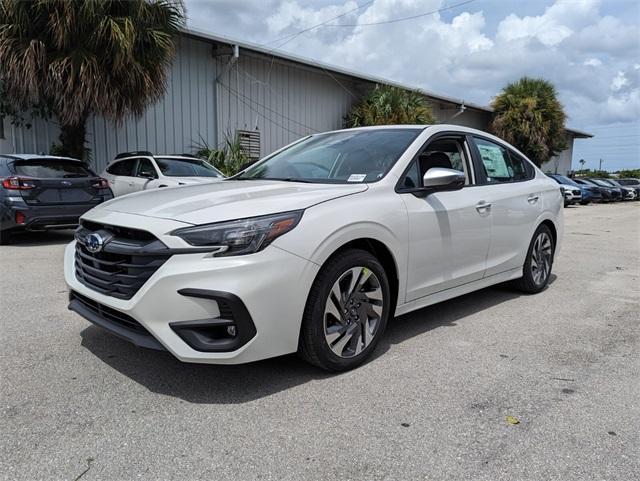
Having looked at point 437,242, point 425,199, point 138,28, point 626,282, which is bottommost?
point 626,282

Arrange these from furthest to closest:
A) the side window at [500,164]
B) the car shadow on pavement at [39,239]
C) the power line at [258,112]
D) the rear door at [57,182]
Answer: the power line at [258,112], the car shadow on pavement at [39,239], the rear door at [57,182], the side window at [500,164]

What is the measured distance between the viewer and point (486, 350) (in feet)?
12.5

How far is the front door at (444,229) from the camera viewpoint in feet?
12.2

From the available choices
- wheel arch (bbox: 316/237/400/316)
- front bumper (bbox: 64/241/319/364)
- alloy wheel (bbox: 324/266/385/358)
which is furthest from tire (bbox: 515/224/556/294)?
front bumper (bbox: 64/241/319/364)

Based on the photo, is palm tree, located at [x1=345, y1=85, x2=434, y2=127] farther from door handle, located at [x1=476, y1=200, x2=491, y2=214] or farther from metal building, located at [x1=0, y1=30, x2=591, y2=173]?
door handle, located at [x1=476, y1=200, x2=491, y2=214]

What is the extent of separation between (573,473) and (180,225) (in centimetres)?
223

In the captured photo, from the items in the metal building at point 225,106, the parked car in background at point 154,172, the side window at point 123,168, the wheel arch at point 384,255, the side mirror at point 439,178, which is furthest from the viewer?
the metal building at point 225,106

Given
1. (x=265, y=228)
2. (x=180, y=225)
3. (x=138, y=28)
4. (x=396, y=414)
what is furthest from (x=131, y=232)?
(x=138, y=28)

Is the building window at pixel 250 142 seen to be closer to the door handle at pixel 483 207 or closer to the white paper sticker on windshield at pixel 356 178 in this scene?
the door handle at pixel 483 207

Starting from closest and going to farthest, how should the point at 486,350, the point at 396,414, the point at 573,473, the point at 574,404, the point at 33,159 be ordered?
the point at 573,473 < the point at 396,414 < the point at 574,404 < the point at 486,350 < the point at 33,159

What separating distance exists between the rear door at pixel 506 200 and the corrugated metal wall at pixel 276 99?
12.4 metres

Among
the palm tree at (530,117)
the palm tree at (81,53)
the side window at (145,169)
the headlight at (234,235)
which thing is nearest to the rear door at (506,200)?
the headlight at (234,235)

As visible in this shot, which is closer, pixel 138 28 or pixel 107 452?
pixel 107 452

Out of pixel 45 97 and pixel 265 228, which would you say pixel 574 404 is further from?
pixel 45 97
